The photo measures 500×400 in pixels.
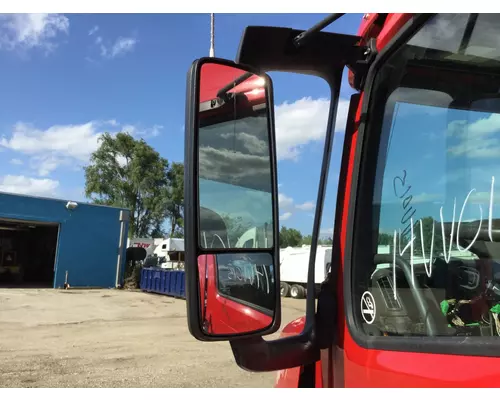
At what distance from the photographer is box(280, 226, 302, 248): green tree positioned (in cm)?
167

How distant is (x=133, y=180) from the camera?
45.3 meters

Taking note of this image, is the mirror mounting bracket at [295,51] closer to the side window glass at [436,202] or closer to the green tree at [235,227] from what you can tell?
the side window glass at [436,202]

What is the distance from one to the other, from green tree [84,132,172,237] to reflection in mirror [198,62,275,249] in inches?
1711

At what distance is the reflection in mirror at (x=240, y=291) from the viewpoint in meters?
1.52

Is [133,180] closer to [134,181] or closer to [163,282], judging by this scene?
[134,181]

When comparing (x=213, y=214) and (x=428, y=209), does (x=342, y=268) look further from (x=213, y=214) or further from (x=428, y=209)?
(x=213, y=214)

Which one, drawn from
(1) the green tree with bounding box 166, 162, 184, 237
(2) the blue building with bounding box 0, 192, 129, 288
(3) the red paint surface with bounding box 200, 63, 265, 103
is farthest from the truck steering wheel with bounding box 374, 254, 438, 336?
(1) the green tree with bounding box 166, 162, 184, 237

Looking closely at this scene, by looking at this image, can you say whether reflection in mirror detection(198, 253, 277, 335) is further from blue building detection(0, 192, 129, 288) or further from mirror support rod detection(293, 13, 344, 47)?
blue building detection(0, 192, 129, 288)

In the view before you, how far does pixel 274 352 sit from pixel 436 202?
76cm

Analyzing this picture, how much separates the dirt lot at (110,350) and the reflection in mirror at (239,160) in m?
1.51

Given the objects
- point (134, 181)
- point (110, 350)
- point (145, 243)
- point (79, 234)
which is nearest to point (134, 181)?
point (134, 181)

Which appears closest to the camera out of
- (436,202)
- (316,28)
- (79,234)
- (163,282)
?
(436,202)

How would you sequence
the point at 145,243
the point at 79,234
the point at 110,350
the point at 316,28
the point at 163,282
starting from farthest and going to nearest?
the point at 145,243 → the point at 79,234 → the point at 163,282 → the point at 110,350 → the point at 316,28

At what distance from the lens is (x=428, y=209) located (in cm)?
139
